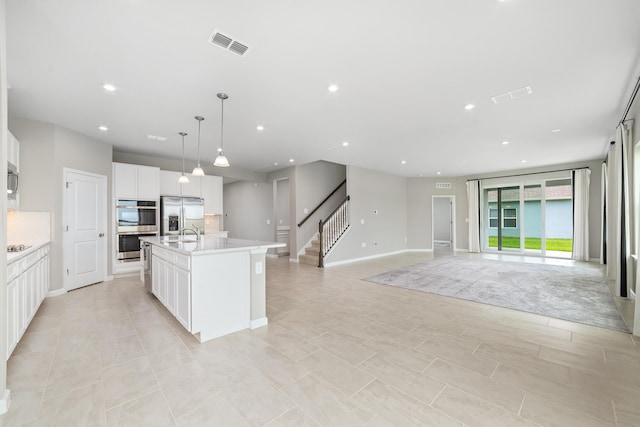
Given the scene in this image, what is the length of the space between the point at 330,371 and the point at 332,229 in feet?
17.8

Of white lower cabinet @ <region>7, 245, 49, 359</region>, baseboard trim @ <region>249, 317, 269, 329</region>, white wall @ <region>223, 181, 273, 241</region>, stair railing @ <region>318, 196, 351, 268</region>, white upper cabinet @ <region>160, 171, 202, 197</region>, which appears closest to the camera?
white lower cabinet @ <region>7, 245, 49, 359</region>

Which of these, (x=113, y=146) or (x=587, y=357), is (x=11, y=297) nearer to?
(x=113, y=146)

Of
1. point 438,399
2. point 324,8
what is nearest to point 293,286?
point 438,399

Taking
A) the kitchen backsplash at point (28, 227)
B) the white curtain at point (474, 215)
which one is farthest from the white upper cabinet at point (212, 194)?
the white curtain at point (474, 215)

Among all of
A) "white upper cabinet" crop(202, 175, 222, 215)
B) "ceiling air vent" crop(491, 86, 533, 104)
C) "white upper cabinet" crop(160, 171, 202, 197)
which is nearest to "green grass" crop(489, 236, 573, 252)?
"ceiling air vent" crop(491, 86, 533, 104)

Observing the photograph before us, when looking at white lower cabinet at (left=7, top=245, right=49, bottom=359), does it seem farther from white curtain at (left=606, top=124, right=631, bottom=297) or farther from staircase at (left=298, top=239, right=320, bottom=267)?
white curtain at (left=606, top=124, right=631, bottom=297)

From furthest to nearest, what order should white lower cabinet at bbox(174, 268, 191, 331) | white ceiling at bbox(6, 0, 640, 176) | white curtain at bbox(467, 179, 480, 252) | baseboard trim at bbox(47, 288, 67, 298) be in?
white curtain at bbox(467, 179, 480, 252), baseboard trim at bbox(47, 288, 67, 298), white lower cabinet at bbox(174, 268, 191, 331), white ceiling at bbox(6, 0, 640, 176)

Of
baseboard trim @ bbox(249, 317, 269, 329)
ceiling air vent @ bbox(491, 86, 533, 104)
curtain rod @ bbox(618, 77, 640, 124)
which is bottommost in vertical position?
baseboard trim @ bbox(249, 317, 269, 329)

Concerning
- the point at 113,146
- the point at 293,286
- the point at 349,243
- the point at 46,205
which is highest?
the point at 113,146

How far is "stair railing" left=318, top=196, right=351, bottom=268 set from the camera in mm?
7079

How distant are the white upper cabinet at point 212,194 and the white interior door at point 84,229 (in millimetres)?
2219

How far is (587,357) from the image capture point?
8.16ft

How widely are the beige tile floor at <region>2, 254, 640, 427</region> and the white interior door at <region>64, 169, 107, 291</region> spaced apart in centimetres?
127

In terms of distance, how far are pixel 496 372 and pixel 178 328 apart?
333cm
